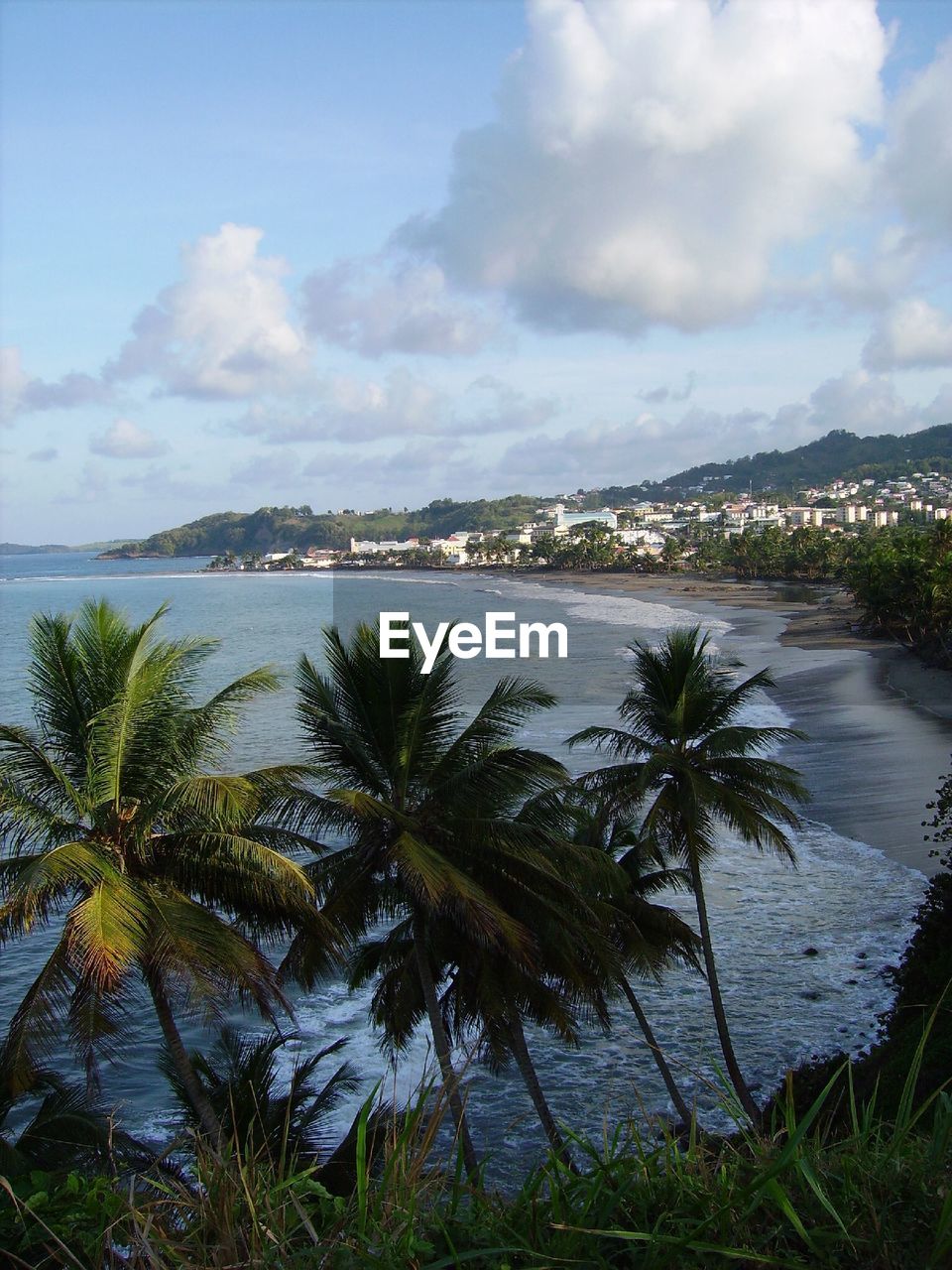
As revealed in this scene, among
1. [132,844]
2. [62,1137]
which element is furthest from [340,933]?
[62,1137]

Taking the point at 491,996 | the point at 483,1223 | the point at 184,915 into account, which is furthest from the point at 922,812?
the point at 483,1223

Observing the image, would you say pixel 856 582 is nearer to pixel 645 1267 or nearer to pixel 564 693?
pixel 564 693

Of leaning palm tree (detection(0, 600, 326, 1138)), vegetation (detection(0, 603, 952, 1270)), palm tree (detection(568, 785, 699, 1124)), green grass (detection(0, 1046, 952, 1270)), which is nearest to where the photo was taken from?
green grass (detection(0, 1046, 952, 1270))

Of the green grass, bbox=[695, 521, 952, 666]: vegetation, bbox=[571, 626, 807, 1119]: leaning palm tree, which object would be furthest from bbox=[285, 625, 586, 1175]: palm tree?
bbox=[695, 521, 952, 666]: vegetation

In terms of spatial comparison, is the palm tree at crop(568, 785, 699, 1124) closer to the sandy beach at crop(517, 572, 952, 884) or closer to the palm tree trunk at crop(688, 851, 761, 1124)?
the palm tree trunk at crop(688, 851, 761, 1124)

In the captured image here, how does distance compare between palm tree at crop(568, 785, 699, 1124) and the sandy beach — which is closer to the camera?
palm tree at crop(568, 785, 699, 1124)

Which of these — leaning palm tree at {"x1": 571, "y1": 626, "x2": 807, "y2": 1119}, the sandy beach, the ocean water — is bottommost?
the ocean water
